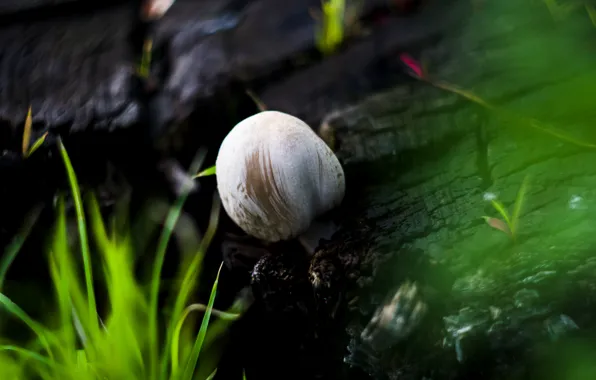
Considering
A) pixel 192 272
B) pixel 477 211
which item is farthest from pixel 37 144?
pixel 477 211

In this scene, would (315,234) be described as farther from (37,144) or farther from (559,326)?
(37,144)

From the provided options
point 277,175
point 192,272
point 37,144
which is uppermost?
point 37,144

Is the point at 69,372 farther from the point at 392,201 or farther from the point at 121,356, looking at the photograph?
the point at 392,201

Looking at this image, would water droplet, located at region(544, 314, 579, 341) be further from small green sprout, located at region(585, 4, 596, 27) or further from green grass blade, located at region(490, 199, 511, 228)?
small green sprout, located at region(585, 4, 596, 27)

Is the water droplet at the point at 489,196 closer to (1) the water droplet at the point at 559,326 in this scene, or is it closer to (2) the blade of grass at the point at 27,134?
(1) the water droplet at the point at 559,326

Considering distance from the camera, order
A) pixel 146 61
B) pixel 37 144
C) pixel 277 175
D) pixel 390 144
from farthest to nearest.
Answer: pixel 146 61 < pixel 37 144 < pixel 390 144 < pixel 277 175

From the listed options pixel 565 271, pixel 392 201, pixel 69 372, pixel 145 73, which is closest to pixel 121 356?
pixel 69 372
